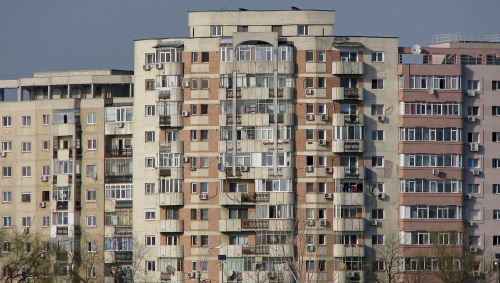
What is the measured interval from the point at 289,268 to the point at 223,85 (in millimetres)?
14845

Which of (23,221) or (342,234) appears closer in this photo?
(342,234)

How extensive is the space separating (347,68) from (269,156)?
866cm

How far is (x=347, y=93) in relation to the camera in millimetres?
154125

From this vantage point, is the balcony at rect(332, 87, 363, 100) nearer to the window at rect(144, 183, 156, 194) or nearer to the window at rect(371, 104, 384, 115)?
the window at rect(371, 104, 384, 115)

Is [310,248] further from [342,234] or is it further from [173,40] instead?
[173,40]

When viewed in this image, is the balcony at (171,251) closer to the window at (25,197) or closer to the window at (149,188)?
the window at (149,188)

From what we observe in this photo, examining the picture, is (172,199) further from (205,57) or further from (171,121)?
(205,57)

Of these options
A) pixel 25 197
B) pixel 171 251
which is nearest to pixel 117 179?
pixel 25 197

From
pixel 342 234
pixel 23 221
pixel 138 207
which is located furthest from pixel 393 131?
pixel 23 221

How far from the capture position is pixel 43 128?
16275 cm

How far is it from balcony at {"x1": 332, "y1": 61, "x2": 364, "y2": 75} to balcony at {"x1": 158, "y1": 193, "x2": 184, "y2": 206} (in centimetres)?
1464

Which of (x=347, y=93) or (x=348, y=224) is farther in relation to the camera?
(x=347, y=93)

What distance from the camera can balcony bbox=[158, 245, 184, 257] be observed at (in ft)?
507

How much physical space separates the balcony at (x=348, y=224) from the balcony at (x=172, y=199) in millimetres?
11501
